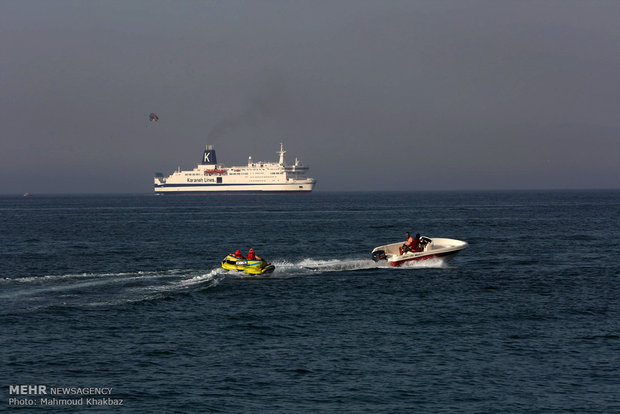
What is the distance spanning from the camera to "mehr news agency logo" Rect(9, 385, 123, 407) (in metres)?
17.9

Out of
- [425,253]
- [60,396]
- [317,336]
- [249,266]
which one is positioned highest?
[425,253]

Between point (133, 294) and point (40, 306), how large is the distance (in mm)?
4695

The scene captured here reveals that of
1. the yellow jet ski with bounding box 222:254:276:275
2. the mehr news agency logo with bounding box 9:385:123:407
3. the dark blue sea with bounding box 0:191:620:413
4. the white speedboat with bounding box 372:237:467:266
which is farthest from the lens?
the white speedboat with bounding box 372:237:467:266

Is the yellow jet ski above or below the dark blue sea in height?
above

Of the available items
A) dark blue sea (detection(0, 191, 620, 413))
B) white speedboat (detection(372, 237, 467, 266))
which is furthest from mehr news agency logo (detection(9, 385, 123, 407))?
white speedboat (detection(372, 237, 467, 266))

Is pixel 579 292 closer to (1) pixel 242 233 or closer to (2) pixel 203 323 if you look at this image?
(2) pixel 203 323

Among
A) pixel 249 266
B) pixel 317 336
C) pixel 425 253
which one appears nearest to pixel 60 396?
pixel 317 336

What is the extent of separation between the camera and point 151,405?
17.7 m

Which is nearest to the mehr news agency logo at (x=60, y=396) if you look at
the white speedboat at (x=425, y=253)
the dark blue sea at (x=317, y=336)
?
the dark blue sea at (x=317, y=336)

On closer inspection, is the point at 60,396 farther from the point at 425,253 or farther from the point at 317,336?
Answer: the point at 425,253

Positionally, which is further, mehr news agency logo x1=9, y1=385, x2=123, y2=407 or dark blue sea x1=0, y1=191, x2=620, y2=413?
dark blue sea x1=0, y1=191, x2=620, y2=413

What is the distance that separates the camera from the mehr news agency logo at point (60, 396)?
1789 centimetres

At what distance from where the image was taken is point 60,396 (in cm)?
1842

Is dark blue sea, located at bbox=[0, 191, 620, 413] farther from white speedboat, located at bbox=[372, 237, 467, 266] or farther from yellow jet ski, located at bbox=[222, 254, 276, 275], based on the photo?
white speedboat, located at bbox=[372, 237, 467, 266]
